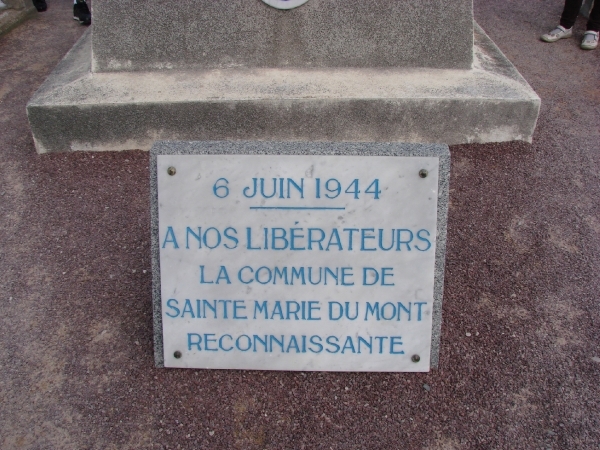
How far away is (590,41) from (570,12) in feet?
1.34

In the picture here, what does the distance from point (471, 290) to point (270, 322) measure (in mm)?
1141

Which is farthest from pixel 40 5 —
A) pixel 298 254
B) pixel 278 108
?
pixel 298 254

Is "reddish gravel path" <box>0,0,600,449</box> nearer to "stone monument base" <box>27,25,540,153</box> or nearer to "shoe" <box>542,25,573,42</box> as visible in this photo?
"stone monument base" <box>27,25,540,153</box>

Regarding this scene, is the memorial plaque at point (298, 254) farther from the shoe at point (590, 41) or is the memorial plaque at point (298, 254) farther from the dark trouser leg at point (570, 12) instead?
the dark trouser leg at point (570, 12)

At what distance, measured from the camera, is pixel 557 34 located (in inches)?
250

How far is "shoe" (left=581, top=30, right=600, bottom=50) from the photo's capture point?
6.10 m

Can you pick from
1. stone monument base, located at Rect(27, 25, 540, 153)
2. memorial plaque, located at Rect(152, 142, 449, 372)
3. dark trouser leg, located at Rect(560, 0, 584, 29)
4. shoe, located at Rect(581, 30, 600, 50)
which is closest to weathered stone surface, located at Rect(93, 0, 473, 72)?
stone monument base, located at Rect(27, 25, 540, 153)

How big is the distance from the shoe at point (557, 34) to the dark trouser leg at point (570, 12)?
5cm

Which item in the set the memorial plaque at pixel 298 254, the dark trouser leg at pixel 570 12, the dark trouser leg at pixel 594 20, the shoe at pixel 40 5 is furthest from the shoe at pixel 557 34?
the shoe at pixel 40 5

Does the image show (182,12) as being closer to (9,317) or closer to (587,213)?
(9,317)

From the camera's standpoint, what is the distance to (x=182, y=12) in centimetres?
412

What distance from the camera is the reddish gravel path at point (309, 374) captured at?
232 centimetres

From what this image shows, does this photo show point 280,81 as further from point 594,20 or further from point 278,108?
point 594,20

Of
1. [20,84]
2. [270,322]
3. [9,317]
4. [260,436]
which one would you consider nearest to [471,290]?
[270,322]
